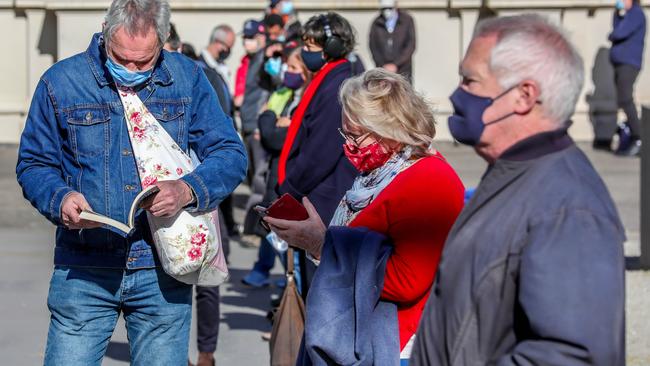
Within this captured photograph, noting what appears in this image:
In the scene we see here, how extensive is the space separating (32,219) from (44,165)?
752cm

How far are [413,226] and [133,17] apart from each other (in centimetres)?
123

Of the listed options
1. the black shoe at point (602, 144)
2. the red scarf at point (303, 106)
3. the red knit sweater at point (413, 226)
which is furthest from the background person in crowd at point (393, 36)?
the red knit sweater at point (413, 226)

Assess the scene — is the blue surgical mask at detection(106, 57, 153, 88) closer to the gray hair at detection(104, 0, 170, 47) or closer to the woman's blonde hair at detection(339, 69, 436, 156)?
the gray hair at detection(104, 0, 170, 47)

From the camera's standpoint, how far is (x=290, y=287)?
5.34 metres

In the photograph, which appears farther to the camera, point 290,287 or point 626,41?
point 626,41

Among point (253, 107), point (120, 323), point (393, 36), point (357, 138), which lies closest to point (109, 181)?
point (357, 138)

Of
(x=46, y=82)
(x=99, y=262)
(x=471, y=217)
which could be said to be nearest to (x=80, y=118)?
(x=46, y=82)

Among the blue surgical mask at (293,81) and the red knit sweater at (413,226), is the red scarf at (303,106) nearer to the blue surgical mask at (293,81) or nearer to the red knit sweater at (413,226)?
the blue surgical mask at (293,81)

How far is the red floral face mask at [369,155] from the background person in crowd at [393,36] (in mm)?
11348

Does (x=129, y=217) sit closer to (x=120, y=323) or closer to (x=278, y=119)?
(x=278, y=119)

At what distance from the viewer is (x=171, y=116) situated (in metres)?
4.50

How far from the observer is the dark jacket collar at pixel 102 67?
4418mm

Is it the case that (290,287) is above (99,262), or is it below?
below

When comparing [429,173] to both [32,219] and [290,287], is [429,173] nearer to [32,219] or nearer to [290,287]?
[290,287]
